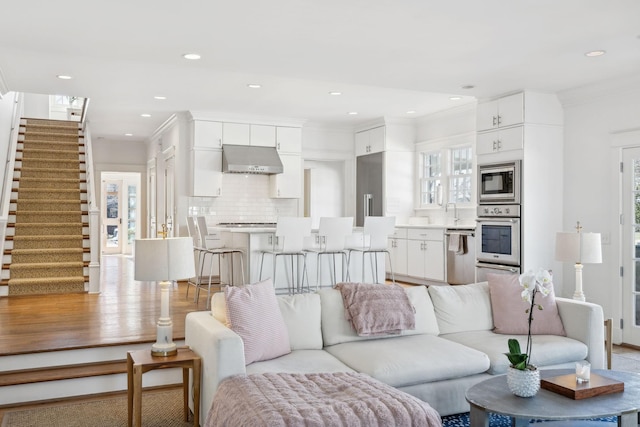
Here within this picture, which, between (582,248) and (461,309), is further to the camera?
(582,248)

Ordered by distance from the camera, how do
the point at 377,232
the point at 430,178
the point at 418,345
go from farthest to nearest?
the point at 430,178 → the point at 377,232 → the point at 418,345

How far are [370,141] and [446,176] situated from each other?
4.77 ft

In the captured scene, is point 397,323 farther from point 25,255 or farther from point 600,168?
point 25,255

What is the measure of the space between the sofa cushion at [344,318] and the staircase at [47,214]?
14.7 ft

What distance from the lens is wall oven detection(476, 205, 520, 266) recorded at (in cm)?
602

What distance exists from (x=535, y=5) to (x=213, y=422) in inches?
122

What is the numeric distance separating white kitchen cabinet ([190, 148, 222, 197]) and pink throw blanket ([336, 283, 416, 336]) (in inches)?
201

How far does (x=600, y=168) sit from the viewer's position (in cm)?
576

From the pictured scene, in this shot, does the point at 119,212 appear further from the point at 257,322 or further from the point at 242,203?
the point at 257,322

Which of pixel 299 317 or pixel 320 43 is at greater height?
pixel 320 43

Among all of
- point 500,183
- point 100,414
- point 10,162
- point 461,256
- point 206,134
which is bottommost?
point 100,414

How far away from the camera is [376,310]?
378 cm

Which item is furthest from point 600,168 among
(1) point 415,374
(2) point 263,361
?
(2) point 263,361

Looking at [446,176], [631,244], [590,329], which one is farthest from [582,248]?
[446,176]
